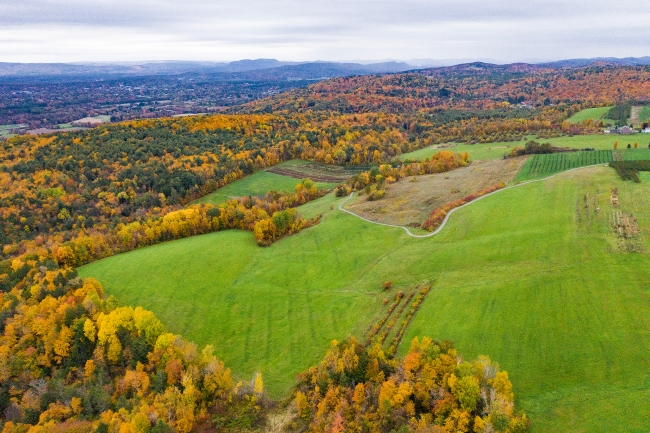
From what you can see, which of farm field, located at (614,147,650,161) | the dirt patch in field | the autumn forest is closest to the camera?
the autumn forest

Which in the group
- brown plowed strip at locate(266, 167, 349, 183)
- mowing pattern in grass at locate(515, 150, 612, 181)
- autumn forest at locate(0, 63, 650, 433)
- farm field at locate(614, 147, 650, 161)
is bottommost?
autumn forest at locate(0, 63, 650, 433)

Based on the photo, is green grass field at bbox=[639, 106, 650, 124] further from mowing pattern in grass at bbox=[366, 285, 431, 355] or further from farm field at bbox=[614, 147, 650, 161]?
mowing pattern in grass at bbox=[366, 285, 431, 355]

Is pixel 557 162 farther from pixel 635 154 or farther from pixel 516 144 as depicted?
pixel 516 144

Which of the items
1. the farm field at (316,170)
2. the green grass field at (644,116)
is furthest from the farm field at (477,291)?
the green grass field at (644,116)

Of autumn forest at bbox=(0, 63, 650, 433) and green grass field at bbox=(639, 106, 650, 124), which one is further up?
green grass field at bbox=(639, 106, 650, 124)

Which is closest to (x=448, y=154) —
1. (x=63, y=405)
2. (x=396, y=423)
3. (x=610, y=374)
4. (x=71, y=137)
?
(x=610, y=374)

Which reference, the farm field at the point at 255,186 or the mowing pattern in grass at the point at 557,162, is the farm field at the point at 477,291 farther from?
the farm field at the point at 255,186

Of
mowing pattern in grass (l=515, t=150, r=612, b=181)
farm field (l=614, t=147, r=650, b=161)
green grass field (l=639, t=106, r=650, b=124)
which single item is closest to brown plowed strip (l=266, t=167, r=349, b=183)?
mowing pattern in grass (l=515, t=150, r=612, b=181)
